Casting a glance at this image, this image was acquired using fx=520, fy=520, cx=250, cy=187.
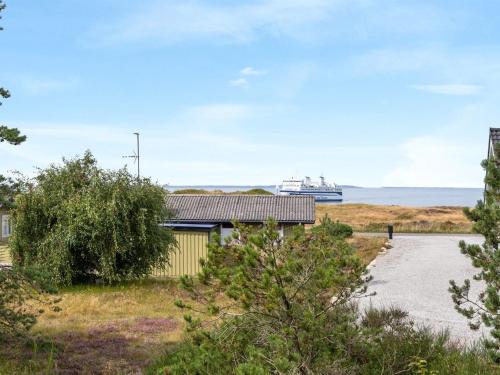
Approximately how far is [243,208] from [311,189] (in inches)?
4960

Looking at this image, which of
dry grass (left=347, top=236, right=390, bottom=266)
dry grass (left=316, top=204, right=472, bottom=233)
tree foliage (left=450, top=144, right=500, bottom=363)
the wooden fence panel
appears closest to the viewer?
tree foliage (left=450, top=144, right=500, bottom=363)

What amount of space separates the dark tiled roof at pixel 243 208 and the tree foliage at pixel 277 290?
24.1 m

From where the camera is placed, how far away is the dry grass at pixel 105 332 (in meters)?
9.97

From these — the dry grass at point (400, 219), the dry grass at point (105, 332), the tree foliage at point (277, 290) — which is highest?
the tree foliage at point (277, 290)

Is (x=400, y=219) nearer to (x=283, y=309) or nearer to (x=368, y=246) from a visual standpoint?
(x=368, y=246)

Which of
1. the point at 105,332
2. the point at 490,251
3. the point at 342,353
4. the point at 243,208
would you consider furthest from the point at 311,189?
the point at 490,251

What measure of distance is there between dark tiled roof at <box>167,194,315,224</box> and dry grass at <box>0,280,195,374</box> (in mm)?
12764

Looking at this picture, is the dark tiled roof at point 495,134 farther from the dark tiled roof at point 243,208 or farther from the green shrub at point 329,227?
the green shrub at point 329,227

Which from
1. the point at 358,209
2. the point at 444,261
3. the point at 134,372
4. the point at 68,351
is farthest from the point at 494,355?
the point at 358,209

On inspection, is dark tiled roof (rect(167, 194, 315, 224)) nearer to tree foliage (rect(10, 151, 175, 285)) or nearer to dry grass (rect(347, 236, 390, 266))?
dry grass (rect(347, 236, 390, 266))

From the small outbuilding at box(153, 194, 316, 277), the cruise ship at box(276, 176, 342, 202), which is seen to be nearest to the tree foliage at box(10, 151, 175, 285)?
the small outbuilding at box(153, 194, 316, 277)

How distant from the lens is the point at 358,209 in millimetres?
82375

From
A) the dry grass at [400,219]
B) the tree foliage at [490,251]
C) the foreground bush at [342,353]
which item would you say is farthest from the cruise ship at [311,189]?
the tree foliage at [490,251]

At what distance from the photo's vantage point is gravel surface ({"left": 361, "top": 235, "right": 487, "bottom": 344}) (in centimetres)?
1413
